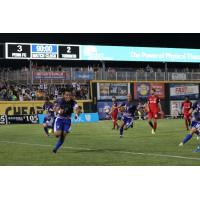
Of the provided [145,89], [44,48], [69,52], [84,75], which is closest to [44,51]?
[44,48]

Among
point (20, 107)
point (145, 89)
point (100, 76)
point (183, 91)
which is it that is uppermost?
point (100, 76)

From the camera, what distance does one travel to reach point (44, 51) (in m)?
58.6

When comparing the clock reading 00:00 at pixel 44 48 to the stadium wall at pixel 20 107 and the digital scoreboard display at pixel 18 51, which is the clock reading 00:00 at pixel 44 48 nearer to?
the digital scoreboard display at pixel 18 51

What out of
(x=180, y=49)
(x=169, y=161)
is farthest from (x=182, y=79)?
(x=169, y=161)

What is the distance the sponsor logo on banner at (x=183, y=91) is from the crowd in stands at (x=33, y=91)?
9.58m

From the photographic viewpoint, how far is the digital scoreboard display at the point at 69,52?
197 ft

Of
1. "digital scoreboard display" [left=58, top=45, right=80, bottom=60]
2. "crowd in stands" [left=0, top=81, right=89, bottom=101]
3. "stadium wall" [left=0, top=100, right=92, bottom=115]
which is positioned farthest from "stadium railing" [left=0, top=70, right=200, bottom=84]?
"digital scoreboard display" [left=58, top=45, right=80, bottom=60]

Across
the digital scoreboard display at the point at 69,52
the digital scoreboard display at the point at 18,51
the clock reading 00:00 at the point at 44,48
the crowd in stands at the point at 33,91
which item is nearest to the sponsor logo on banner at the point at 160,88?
the crowd in stands at the point at 33,91

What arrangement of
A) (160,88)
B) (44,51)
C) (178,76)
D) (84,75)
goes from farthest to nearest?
(178,76), (44,51), (160,88), (84,75)

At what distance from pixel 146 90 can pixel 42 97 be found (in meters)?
11.6

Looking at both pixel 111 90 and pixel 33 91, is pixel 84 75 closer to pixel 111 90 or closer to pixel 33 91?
pixel 111 90

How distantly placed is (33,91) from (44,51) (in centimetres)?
638

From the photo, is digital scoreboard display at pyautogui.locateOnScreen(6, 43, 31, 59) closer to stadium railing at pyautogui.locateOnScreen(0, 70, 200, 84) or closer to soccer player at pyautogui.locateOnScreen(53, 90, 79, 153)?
stadium railing at pyautogui.locateOnScreen(0, 70, 200, 84)

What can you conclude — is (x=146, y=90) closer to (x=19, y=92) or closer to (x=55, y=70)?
(x=55, y=70)
